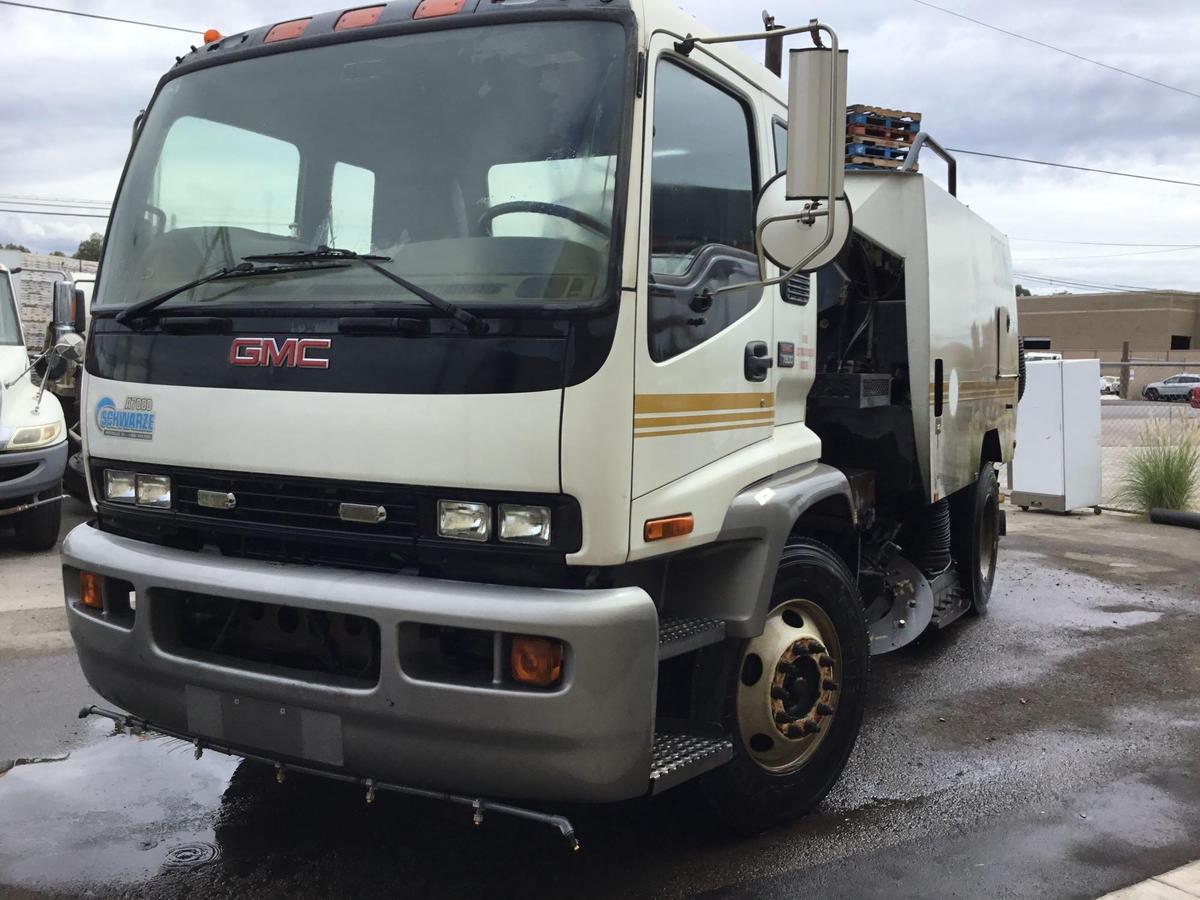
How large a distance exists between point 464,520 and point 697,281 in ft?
3.47

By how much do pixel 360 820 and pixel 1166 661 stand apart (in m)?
4.89

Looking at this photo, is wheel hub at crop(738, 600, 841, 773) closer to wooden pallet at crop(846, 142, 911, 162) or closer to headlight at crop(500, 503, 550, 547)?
headlight at crop(500, 503, 550, 547)

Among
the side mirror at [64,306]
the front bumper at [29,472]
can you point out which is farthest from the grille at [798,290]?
the front bumper at [29,472]

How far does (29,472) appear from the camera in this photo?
8.61m

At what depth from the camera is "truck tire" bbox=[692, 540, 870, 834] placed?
362cm

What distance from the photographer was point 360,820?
4.04 meters

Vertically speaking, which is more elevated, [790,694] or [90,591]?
[90,591]

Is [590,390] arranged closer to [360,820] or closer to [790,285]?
[790,285]

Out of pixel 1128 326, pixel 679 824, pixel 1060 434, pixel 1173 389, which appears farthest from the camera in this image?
pixel 1128 326

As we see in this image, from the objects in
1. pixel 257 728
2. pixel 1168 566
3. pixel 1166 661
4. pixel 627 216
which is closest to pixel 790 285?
pixel 627 216

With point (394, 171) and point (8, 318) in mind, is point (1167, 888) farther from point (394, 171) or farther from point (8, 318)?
point (8, 318)

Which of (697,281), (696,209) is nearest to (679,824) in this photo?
(697,281)

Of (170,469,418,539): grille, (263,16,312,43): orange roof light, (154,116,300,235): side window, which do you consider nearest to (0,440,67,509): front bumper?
(154,116,300,235): side window

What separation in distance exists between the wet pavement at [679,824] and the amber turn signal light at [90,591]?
842 millimetres
